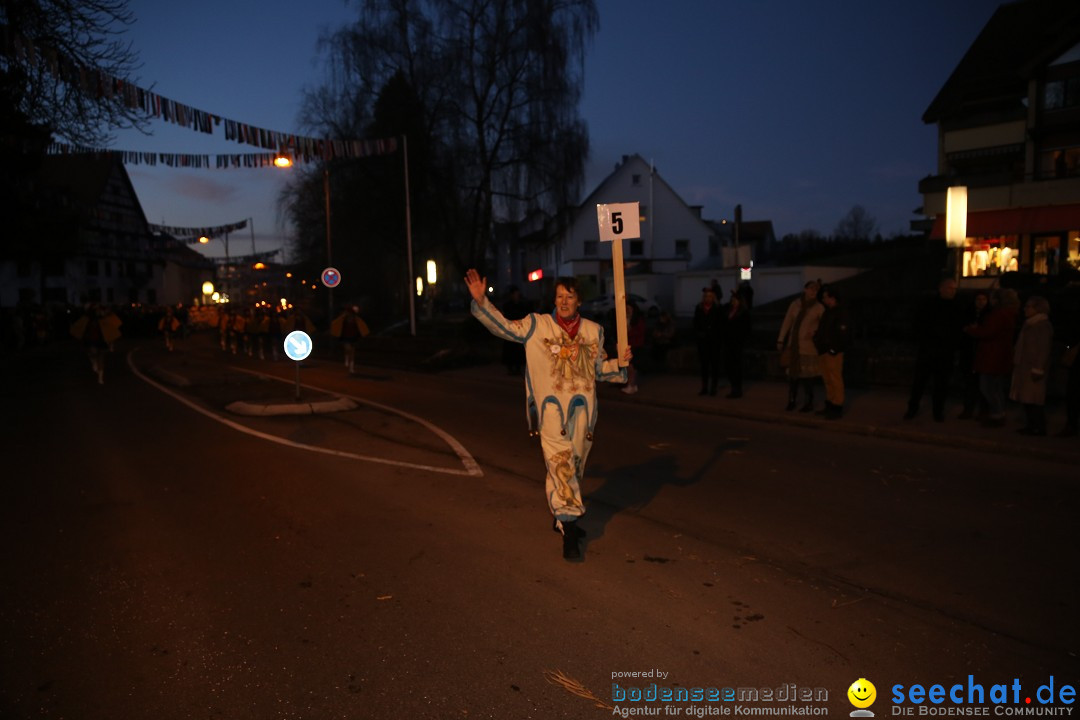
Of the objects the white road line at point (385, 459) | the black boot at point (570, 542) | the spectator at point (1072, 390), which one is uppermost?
the spectator at point (1072, 390)

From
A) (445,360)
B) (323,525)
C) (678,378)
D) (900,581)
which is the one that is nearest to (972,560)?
(900,581)

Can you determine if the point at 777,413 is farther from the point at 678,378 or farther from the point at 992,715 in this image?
the point at 992,715

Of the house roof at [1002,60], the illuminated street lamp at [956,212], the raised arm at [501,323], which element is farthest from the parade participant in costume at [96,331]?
the house roof at [1002,60]

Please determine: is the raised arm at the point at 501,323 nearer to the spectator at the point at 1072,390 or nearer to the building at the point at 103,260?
the spectator at the point at 1072,390

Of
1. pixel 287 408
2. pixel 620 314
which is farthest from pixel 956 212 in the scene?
pixel 620 314

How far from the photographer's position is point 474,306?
570 centimetres

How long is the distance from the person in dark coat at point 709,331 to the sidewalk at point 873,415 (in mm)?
429

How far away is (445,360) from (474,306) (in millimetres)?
18184

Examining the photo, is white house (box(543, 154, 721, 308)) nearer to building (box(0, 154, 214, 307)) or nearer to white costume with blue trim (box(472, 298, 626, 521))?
building (box(0, 154, 214, 307))

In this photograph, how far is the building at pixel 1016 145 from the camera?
1210 inches

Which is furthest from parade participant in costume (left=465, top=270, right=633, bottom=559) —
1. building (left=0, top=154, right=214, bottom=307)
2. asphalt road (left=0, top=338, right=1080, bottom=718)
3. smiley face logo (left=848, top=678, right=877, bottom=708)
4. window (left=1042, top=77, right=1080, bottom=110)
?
building (left=0, top=154, right=214, bottom=307)

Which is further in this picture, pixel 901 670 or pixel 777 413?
pixel 777 413

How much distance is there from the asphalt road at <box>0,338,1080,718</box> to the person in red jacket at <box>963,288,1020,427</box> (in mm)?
1414

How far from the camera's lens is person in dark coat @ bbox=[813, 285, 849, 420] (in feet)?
36.9
